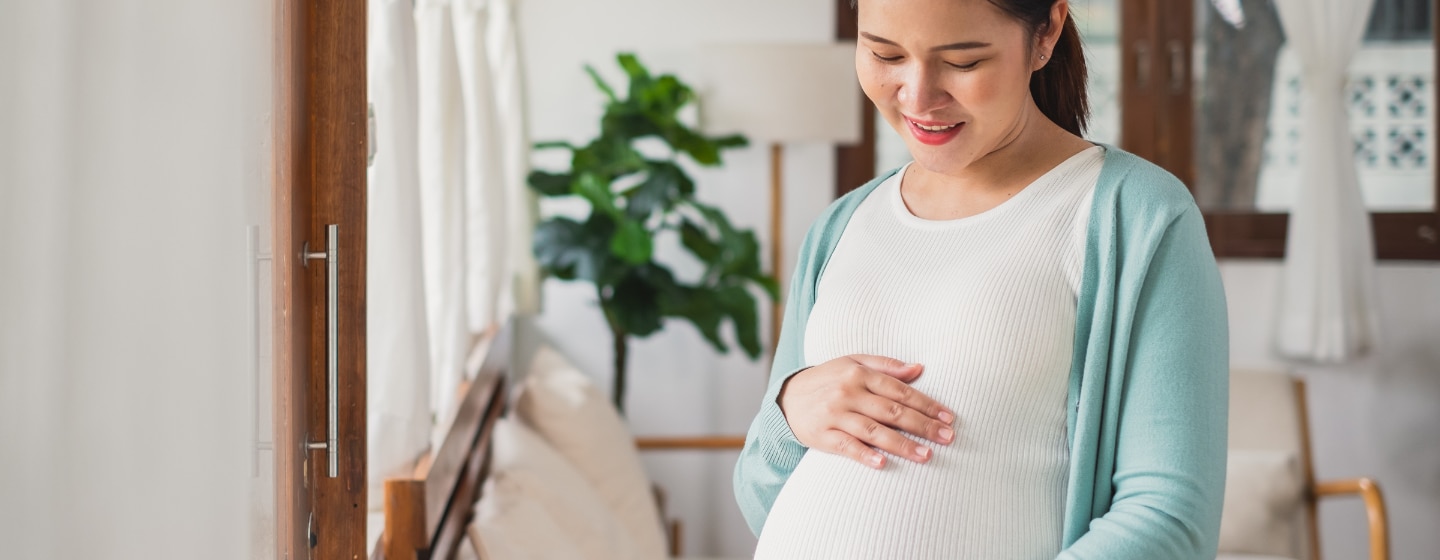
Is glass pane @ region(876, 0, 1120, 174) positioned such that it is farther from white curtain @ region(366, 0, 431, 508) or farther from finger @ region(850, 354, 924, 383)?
finger @ region(850, 354, 924, 383)

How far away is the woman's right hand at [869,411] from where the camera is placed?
96 centimetres

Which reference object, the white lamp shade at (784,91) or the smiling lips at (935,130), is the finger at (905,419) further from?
the white lamp shade at (784,91)

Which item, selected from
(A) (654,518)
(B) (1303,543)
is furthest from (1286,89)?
(A) (654,518)

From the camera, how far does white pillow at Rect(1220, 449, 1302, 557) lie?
3068 millimetres

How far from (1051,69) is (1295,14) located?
2.91 meters

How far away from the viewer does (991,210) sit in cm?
103

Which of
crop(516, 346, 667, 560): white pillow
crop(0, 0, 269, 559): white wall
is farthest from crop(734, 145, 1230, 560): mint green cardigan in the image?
crop(516, 346, 667, 560): white pillow

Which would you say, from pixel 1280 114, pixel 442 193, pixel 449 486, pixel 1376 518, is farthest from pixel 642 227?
pixel 1280 114

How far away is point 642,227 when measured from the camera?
3.24 metres

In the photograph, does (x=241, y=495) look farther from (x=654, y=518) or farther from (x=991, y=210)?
(x=654, y=518)

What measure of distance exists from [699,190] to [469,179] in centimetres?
113

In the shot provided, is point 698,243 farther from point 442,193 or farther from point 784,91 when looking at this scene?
point 442,193

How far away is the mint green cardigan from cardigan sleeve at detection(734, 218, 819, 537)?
0.26 m

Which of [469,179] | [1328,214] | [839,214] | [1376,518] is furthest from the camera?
[1328,214]
